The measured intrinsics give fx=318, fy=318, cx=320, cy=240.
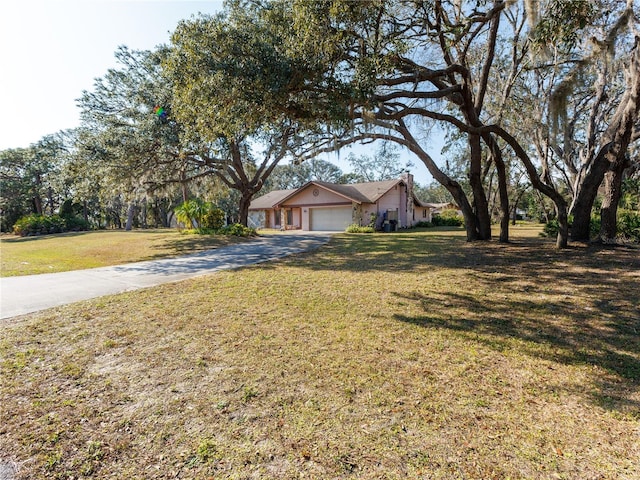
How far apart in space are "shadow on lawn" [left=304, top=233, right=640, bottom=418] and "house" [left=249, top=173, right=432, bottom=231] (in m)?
16.2

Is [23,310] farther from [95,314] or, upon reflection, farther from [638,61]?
[638,61]

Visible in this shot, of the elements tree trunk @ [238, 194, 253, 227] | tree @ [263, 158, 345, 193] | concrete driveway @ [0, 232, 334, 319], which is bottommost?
concrete driveway @ [0, 232, 334, 319]

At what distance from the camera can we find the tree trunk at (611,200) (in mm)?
9005

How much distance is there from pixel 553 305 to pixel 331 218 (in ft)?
73.6

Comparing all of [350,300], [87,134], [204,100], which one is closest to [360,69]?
[204,100]

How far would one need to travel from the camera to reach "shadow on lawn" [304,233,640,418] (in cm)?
344

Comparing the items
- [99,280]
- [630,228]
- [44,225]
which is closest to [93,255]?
[99,280]

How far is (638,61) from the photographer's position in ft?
25.7

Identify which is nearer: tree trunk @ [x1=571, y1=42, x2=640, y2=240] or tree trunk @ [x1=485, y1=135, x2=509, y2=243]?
tree trunk @ [x1=571, y1=42, x2=640, y2=240]

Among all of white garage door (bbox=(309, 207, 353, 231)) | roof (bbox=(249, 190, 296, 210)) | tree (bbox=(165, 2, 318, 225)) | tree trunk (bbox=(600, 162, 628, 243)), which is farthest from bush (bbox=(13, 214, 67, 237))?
tree trunk (bbox=(600, 162, 628, 243))

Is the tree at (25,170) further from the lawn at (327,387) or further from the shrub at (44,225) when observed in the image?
the lawn at (327,387)

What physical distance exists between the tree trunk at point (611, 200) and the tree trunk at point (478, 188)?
339 centimetres

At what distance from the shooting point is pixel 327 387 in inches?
115

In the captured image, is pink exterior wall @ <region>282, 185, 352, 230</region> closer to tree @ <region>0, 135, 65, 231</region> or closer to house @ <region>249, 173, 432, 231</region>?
house @ <region>249, 173, 432, 231</region>
